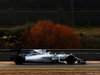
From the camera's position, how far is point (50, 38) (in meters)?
18.1

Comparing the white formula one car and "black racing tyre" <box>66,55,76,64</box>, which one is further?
"black racing tyre" <box>66,55,76,64</box>

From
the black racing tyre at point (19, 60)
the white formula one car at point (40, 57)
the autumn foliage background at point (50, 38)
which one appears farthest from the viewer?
the autumn foliage background at point (50, 38)

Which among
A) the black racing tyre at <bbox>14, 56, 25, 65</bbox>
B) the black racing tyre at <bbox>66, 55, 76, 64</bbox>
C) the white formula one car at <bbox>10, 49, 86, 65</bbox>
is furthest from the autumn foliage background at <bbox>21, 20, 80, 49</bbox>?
the black racing tyre at <bbox>66, 55, 76, 64</bbox>

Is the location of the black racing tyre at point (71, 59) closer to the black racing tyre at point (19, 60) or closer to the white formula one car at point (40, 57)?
the white formula one car at point (40, 57)

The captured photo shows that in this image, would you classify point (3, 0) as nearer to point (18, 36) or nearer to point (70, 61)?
point (18, 36)

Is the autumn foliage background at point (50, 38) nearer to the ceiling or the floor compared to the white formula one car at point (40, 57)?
A: nearer to the ceiling

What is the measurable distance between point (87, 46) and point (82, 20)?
1118 centimetres

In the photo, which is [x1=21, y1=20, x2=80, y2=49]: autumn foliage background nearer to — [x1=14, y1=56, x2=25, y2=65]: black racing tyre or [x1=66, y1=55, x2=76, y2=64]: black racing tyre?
[x1=14, y1=56, x2=25, y2=65]: black racing tyre

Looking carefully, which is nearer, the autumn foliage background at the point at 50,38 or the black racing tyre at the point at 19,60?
the black racing tyre at the point at 19,60

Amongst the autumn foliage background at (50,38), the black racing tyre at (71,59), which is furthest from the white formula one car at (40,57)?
the autumn foliage background at (50,38)

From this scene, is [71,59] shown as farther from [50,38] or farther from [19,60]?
[50,38]

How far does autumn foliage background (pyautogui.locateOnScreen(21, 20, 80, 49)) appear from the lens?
1803 cm

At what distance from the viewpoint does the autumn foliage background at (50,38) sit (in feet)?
59.2

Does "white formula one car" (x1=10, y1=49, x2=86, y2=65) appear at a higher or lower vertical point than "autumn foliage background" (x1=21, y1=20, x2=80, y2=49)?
lower
